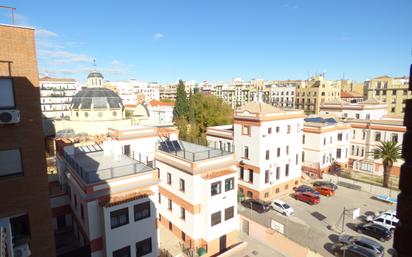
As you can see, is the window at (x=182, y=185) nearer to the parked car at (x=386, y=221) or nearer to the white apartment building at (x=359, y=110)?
the parked car at (x=386, y=221)

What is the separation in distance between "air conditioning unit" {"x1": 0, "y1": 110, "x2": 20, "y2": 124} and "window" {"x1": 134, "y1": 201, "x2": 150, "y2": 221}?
34.9ft

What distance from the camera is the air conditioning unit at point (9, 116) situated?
10766mm

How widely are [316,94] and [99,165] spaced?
92.9m

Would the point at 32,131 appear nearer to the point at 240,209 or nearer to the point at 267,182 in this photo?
the point at 240,209

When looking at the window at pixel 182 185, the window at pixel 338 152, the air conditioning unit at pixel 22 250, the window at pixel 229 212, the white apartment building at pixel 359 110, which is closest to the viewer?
the air conditioning unit at pixel 22 250

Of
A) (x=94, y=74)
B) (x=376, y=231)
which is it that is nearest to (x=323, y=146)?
(x=376, y=231)

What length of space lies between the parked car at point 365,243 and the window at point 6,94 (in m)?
27.9

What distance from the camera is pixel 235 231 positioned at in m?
26.4

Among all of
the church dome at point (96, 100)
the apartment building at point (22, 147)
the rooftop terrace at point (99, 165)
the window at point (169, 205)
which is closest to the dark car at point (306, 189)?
the window at point (169, 205)

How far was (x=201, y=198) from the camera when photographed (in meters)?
23.9

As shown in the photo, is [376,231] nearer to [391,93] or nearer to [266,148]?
[266,148]

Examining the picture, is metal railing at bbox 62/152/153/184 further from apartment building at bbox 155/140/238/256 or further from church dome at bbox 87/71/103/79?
church dome at bbox 87/71/103/79

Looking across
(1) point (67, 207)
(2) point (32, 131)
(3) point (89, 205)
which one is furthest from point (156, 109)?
(2) point (32, 131)

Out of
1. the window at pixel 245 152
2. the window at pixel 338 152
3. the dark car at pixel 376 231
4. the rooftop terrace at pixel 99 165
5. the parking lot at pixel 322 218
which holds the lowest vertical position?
the parking lot at pixel 322 218
